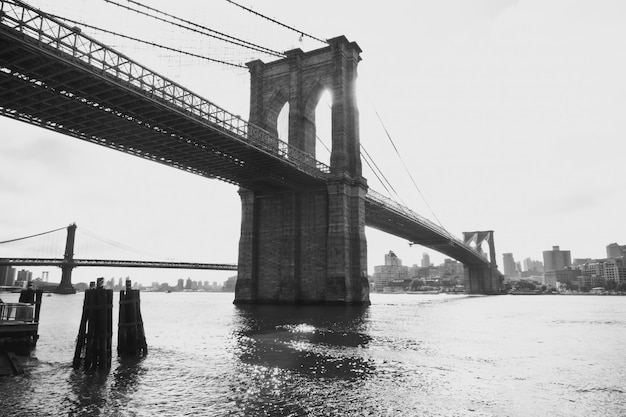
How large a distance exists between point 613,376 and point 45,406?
16232 millimetres

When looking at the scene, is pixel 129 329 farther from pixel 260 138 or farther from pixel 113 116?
pixel 260 138

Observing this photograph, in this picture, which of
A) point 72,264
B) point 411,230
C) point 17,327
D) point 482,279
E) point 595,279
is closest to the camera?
point 17,327

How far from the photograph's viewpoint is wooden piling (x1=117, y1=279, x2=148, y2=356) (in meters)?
16.8

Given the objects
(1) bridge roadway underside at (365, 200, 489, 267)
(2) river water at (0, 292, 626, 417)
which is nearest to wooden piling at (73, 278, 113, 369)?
(2) river water at (0, 292, 626, 417)

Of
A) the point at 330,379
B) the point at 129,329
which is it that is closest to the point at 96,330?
the point at 129,329

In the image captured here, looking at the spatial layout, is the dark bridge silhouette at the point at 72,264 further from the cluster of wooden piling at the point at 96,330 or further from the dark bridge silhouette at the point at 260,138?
the cluster of wooden piling at the point at 96,330

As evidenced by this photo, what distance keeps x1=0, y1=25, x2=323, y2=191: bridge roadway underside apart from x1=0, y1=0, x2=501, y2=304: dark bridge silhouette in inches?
3.3

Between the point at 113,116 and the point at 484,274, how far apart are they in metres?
131

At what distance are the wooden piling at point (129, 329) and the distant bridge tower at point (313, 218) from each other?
99.6 ft

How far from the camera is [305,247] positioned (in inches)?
1965

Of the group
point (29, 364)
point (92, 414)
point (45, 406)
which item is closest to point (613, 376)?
point (92, 414)

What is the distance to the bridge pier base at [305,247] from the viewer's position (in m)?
46.8

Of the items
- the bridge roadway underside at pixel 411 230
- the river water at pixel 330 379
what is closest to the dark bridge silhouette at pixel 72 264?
the bridge roadway underside at pixel 411 230

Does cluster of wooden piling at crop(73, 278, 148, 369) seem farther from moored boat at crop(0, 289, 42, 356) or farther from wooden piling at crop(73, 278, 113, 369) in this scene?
moored boat at crop(0, 289, 42, 356)
